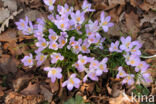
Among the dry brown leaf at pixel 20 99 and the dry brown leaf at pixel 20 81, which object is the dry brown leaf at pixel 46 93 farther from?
the dry brown leaf at pixel 20 81

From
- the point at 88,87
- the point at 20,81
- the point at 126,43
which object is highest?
the point at 126,43

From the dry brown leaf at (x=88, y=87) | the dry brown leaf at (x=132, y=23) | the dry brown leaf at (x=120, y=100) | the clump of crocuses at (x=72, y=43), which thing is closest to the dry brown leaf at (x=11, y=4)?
the clump of crocuses at (x=72, y=43)

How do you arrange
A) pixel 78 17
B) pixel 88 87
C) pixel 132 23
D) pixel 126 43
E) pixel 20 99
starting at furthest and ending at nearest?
1. pixel 132 23
2. pixel 88 87
3. pixel 20 99
4. pixel 126 43
5. pixel 78 17

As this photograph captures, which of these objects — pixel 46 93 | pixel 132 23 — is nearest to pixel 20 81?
pixel 46 93

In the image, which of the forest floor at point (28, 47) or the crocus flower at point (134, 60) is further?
the forest floor at point (28, 47)

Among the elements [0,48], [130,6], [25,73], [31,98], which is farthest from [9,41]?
[130,6]

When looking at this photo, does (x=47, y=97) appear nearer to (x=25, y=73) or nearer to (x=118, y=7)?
(x=25, y=73)

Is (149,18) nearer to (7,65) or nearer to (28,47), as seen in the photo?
(28,47)
